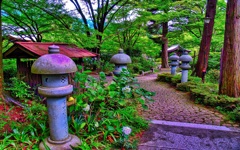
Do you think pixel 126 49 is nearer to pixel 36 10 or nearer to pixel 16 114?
pixel 36 10

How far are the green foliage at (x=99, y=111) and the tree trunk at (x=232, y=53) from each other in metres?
3.10

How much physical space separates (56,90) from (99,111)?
0.95 m

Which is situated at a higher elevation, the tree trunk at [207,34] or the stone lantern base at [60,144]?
the tree trunk at [207,34]

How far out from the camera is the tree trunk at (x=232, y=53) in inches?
179

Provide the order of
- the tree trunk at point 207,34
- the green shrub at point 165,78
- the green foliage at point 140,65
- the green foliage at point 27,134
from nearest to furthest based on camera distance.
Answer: the green foliage at point 27,134 < the tree trunk at point 207,34 < the green shrub at point 165,78 < the green foliage at point 140,65

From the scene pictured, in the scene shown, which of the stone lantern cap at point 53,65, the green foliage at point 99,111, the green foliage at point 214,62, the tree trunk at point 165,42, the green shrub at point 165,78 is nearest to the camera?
the stone lantern cap at point 53,65

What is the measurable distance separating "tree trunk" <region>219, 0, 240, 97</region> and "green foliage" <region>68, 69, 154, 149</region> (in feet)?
10.2

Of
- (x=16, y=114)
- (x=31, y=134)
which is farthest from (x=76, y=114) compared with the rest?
(x=16, y=114)

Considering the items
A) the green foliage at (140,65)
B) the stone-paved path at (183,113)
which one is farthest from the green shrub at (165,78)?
the green foliage at (140,65)

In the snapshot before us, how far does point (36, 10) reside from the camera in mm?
7230

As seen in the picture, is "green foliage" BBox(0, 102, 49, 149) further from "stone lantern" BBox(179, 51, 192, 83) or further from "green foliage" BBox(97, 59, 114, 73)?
"green foliage" BBox(97, 59, 114, 73)

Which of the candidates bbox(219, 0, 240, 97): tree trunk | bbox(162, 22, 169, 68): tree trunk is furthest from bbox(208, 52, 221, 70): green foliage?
bbox(219, 0, 240, 97): tree trunk

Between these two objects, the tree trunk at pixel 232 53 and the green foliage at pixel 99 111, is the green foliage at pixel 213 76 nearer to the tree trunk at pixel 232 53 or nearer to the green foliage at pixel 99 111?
the tree trunk at pixel 232 53

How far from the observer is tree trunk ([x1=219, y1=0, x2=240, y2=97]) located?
14.9 ft
